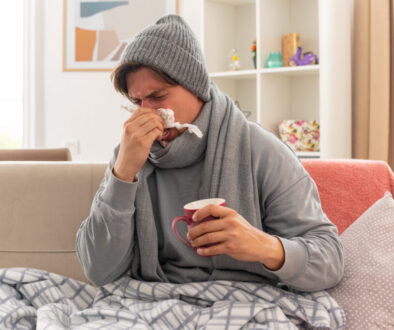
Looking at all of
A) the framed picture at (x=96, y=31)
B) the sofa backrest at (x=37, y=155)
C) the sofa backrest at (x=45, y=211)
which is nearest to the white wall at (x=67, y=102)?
the framed picture at (x=96, y=31)

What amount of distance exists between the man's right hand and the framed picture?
2.77 meters

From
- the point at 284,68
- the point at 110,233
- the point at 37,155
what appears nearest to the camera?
the point at 110,233

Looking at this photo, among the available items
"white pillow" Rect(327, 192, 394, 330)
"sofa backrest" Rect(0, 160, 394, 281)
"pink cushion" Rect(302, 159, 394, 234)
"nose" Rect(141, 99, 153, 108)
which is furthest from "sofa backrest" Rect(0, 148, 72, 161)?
"white pillow" Rect(327, 192, 394, 330)

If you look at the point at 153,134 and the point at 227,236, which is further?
the point at 153,134

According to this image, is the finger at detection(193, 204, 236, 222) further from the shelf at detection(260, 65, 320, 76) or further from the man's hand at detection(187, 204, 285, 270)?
the shelf at detection(260, 65, 320, 76)

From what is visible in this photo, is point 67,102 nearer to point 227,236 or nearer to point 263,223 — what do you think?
point 263,223

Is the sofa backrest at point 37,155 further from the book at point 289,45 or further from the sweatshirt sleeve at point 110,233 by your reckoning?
the book at point 289,45

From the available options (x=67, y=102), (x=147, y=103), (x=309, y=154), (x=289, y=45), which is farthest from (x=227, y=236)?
(x=67, y=102)

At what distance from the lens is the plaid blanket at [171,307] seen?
110cm

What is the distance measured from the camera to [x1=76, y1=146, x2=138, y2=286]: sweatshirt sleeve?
49.9 inches

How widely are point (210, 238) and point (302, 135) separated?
7.13 ft

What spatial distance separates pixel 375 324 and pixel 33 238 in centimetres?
110

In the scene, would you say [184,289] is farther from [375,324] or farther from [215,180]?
[375,324]

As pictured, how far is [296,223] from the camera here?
47.7 inches
